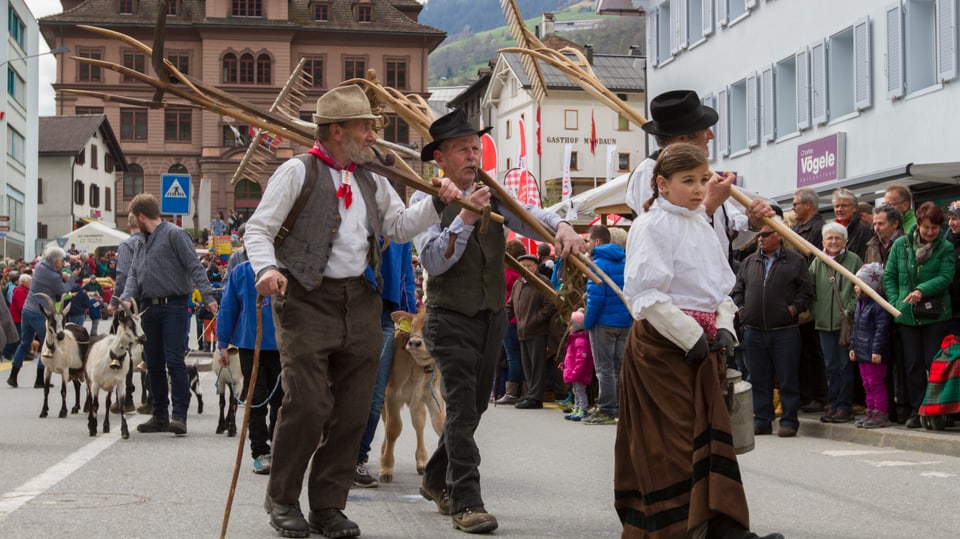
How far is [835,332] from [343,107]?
773 centimetres

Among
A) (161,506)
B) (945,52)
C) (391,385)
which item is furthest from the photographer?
(945,52)

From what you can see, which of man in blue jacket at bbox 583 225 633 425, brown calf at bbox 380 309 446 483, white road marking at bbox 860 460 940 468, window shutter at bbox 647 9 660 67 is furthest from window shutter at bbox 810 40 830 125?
brown calf at bbox 380 309 446 483

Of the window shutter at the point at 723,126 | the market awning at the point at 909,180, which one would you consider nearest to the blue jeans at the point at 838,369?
the market awning at the point at 909,180

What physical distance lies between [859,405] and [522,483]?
601cm

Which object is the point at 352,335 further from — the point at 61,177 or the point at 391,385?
the point at 61,177

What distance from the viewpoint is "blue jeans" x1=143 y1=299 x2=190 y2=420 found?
1243 centimetres

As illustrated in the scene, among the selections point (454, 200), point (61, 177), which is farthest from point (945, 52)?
point (61, 177)

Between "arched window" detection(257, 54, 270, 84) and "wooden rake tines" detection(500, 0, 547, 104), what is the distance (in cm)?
8797

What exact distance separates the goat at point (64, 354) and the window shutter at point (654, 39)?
25246mm

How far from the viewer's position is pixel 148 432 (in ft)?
41.2

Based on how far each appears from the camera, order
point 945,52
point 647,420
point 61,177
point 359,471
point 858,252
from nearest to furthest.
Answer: point 647,420, point 359,471, point 858,252, point 945,52, point 61,177

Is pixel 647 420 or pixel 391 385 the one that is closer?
pixel 647 420

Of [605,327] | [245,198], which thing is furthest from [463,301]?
[245,198]

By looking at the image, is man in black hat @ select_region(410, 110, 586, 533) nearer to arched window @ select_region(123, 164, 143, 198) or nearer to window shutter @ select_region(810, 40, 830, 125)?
window shutter @ select_region(810, 40, 830, 125)
